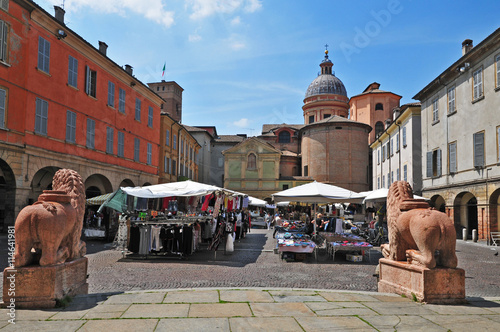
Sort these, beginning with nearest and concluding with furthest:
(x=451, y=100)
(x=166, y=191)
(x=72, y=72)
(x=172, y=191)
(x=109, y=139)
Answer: (x=172, y=191), (x=166, y=191), (x=72, y=72), (x=451, y=100), (x=109, y=139)

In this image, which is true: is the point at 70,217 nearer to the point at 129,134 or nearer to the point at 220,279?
the point at 220,279

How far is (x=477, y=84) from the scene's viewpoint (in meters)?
19.6

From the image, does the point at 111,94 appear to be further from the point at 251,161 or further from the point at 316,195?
the point at 251,161

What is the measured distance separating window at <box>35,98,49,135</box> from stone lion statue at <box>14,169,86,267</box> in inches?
564

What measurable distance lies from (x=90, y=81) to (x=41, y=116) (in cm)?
526

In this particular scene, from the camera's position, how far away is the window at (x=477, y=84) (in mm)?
19203

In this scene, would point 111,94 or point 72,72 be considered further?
point 111,94

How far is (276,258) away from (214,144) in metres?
49.5

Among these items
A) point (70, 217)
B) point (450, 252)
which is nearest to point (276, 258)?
point (450, 252)

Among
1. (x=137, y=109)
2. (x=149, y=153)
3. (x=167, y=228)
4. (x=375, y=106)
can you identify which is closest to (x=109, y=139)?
(x=137, y=109)

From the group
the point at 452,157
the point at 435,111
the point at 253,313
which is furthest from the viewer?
the point at 435,111

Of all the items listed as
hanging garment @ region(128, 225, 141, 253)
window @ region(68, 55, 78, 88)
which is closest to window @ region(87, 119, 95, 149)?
window @ region(68, 55, 78, 88)

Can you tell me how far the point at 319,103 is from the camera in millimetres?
57812

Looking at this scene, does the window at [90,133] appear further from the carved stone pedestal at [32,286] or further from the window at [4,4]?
the carved stone pedestal at [32,286]
